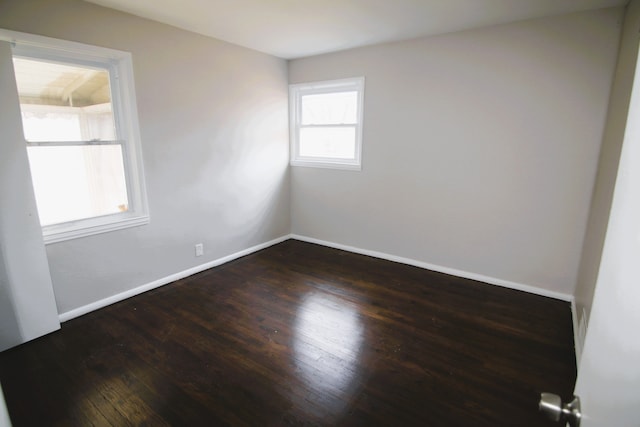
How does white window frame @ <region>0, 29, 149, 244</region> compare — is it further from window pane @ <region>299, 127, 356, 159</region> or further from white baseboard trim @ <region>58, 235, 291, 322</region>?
window pane @ <region>299, 127, 356, 159</region>

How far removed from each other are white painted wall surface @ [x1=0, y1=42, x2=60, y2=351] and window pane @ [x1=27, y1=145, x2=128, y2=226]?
→ 227mm

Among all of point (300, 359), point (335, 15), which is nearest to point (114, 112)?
point (335, 15)

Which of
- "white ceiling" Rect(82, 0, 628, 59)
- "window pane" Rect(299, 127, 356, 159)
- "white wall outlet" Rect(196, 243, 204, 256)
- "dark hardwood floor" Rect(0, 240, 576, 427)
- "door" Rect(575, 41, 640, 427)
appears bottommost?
"dark hardwood floor" Rect(0, 240, 576, 427)

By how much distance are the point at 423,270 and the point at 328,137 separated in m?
2.12

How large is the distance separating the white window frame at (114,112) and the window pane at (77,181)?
58mm

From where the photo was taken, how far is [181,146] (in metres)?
3.23

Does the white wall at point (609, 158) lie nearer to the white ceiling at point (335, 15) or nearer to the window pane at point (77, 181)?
the white ceiling at point (335, 15)

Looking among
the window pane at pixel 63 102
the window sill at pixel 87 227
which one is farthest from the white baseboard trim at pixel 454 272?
the window pane at pixel 63 102

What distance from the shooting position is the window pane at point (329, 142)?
13.6ft

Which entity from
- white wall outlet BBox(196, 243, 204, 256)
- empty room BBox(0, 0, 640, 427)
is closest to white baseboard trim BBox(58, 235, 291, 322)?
empty room BBox(0, 0, 640, 427)

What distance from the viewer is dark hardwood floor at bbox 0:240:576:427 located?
5.74ft

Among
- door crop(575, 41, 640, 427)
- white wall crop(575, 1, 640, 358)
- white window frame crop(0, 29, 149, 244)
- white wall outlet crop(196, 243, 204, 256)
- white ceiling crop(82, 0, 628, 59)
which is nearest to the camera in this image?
door crop(575, 41, 640, 427)

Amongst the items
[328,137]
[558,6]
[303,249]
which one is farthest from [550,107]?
[303,249]

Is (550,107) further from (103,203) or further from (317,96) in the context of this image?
(103,203)
